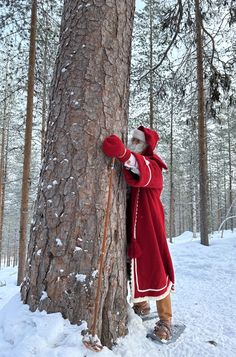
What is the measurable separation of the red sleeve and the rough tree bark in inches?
4.0

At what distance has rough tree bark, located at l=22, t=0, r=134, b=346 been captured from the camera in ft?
6.47

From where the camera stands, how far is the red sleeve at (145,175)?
2328mm

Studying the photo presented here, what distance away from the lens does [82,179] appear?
6.85 feet

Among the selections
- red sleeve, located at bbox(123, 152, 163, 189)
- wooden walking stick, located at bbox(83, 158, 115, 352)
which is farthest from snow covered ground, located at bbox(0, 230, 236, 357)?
red sleeve, located at bbox(123, 152, 163, 189)

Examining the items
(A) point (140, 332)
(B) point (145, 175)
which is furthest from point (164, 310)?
(B) point (145, 175)

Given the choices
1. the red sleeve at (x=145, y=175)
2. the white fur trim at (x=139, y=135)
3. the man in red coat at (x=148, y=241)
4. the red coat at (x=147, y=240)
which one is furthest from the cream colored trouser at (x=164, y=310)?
the white fur trim at (x=139, y=135)

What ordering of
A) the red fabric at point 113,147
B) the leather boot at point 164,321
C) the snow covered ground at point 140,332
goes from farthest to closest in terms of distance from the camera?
the leather boot at point 164,321, the red fabric at point 113,147, the snow covered ground at point 140,332

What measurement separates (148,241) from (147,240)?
1 cm

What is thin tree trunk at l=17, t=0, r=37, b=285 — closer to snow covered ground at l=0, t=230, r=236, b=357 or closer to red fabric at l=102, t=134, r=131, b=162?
snow covered ground at l=0, t=230, r=236, b=357

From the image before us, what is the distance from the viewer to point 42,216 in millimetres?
2102

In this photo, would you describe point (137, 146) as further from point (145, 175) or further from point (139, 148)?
point (145, 175)

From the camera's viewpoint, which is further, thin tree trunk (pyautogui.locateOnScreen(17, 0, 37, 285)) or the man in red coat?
thin tree trunk (pyautogui.locateOnScreen(17, 0, 37, 285))

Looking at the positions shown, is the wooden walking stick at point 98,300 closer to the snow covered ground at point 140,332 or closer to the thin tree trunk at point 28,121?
the snow covered ground at point 140,332

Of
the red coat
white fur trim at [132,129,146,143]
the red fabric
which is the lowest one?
the red coat
